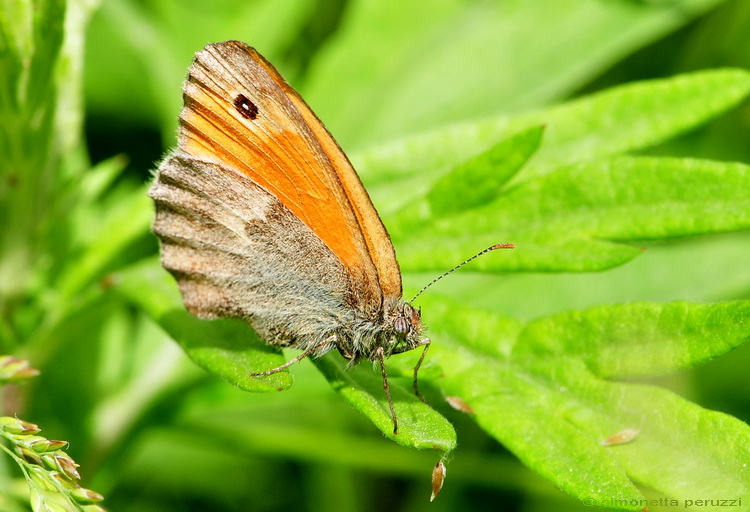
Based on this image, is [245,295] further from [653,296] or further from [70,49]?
[653,296]

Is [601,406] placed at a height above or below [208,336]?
below

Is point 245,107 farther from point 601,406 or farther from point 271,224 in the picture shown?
point 601,406

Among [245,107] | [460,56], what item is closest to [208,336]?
[245,107]

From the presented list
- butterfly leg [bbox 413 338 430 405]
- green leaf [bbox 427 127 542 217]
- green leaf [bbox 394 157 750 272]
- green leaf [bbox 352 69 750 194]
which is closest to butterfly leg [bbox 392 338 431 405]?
butterfly leg [bbox 413 338 430 405]

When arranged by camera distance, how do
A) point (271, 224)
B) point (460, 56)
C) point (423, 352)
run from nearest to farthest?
point (423, 352)
point (271, 224)
point (460, 56)

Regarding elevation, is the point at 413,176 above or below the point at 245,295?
above

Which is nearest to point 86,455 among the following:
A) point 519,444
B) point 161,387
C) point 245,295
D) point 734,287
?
point 161,387

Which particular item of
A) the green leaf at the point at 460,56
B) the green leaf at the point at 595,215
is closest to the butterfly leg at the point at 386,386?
the green leaf at the point at 595,215
